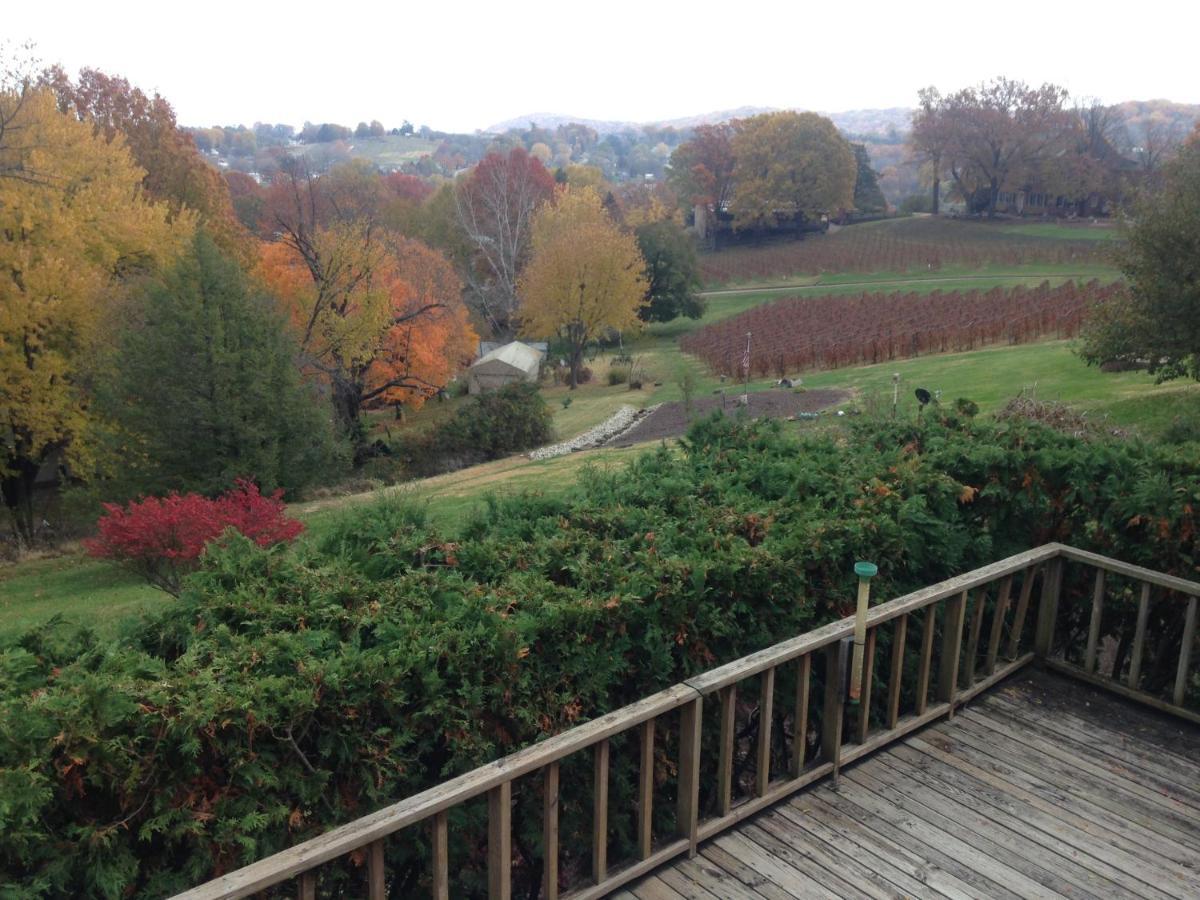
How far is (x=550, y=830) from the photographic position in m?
3.42

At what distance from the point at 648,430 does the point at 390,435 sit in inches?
399

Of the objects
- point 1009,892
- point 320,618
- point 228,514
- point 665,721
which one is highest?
point 320,618

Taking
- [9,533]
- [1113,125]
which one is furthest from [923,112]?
[9,533]

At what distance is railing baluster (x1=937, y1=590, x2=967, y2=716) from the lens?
4.89 metres

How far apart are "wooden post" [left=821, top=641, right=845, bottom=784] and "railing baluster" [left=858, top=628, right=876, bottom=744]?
126 mm

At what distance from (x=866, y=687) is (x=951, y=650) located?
0.76 meters

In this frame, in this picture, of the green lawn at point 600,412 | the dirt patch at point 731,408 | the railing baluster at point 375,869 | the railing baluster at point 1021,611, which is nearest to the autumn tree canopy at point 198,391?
the green lawn at point 600,412

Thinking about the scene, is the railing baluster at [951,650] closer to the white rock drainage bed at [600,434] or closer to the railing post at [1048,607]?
the railing post at [1048,607]

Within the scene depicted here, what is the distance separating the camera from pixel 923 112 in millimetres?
81562

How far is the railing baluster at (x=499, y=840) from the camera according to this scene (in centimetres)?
319

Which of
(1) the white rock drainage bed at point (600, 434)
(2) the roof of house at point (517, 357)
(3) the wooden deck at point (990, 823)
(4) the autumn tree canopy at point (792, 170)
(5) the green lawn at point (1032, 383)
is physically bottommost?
(1) the white rock drainage bed at point (600, 434)

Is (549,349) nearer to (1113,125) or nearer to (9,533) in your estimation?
(9,533)

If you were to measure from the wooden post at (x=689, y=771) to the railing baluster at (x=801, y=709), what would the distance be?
23.8 inches

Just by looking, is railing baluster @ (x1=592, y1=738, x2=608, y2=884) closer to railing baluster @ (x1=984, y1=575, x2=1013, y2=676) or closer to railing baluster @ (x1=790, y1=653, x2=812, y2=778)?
railing baluster @ (x1=790, y1=653, x2=812, y2=778)
